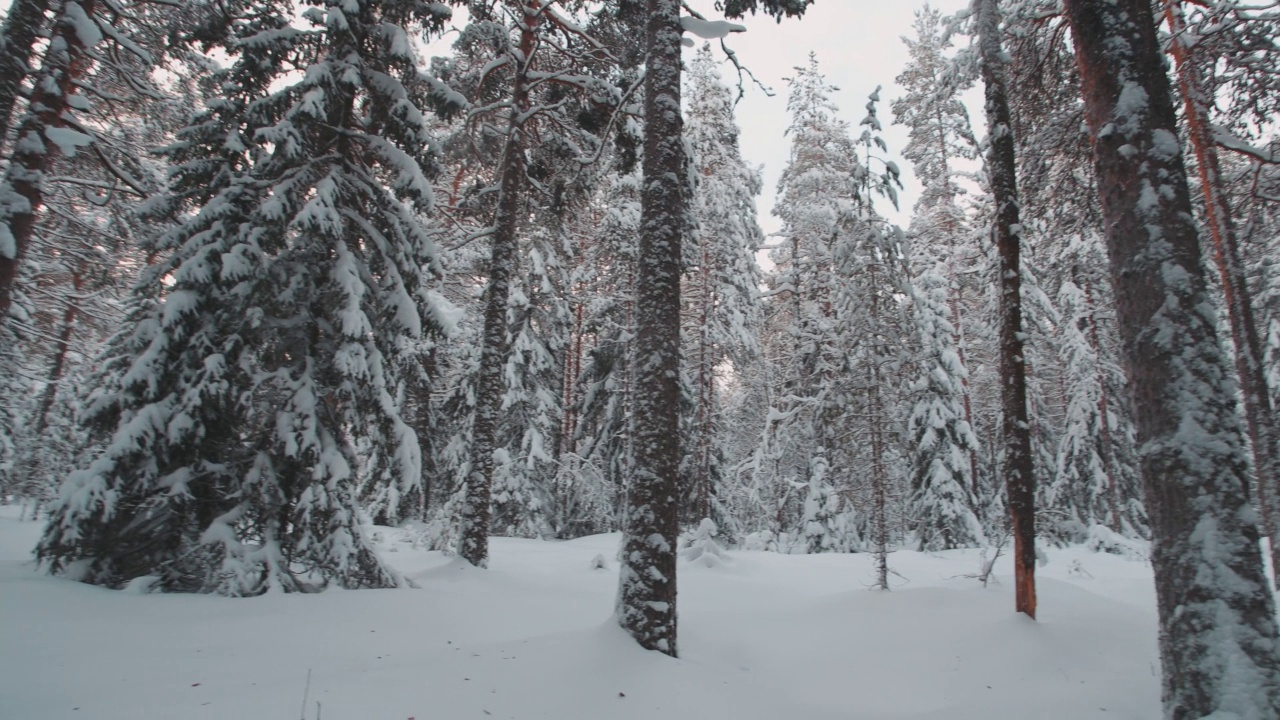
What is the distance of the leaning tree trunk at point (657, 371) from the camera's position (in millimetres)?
5742

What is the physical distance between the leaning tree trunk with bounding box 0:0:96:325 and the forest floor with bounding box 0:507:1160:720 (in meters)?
3.66

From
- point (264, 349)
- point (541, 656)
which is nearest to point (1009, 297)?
point (541, 656)

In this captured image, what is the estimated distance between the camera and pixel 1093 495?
1947 centimetres

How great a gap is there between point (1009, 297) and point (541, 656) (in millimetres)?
7432

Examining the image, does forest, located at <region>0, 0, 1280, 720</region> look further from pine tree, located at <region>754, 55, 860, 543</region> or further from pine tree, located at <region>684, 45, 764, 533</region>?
pine tree, located at <region>684, 45, 764, 533</region>

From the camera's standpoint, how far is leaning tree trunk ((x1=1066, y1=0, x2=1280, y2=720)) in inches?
141

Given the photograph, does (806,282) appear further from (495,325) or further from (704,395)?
(495,325)

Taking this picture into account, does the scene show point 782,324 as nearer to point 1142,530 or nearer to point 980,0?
point 1142,530

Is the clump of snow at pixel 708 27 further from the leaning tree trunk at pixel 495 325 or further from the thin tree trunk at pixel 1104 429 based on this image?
the thin tree trunk at pixel 1104 429

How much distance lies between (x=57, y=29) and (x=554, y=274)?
12299 mm

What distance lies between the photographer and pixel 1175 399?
3.86m

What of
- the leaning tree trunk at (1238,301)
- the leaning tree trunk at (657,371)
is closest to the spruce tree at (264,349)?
the leaning tree trunk at (657,371)

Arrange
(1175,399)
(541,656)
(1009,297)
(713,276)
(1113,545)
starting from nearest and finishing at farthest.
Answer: (1175,399)
(541,656)
(1009,297)
(1113,545)
(713,276)

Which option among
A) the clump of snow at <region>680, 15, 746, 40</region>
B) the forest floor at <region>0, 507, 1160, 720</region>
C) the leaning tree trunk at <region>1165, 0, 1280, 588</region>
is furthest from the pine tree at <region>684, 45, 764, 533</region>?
the leaning tree trunk at <region>1165, 0, 1280, 588</region>
